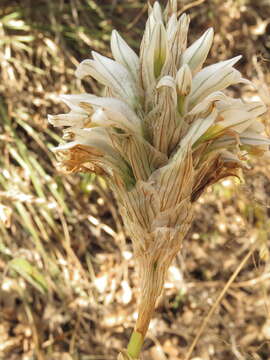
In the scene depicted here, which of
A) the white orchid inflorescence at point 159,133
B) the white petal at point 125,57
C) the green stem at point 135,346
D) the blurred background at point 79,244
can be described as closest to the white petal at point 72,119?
the white orchid inflorescence at point 159,133

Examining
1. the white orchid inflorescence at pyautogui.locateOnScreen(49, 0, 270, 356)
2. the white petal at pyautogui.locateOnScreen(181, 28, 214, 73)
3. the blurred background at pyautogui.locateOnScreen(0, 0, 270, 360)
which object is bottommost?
the blurred background at pyautogui.locateOnScreen(0, 0, 270, 360)

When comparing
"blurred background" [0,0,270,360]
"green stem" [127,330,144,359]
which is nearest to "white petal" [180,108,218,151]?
"green stem" [127,330,144,359]

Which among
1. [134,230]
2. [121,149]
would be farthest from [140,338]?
[121,149]

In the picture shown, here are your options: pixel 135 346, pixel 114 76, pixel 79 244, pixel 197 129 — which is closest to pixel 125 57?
pixel 114 76

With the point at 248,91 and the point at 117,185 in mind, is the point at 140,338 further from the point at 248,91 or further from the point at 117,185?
the point at 248,91

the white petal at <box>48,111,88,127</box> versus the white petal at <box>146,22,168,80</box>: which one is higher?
the white petal at <box>146,22,168,80</box>

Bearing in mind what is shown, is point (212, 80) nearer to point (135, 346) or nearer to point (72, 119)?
point (72, 119)

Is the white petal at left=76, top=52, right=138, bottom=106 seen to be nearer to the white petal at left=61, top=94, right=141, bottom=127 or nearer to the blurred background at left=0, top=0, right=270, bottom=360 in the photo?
the white petal at left=61, top=94, right=141, bottom=127
